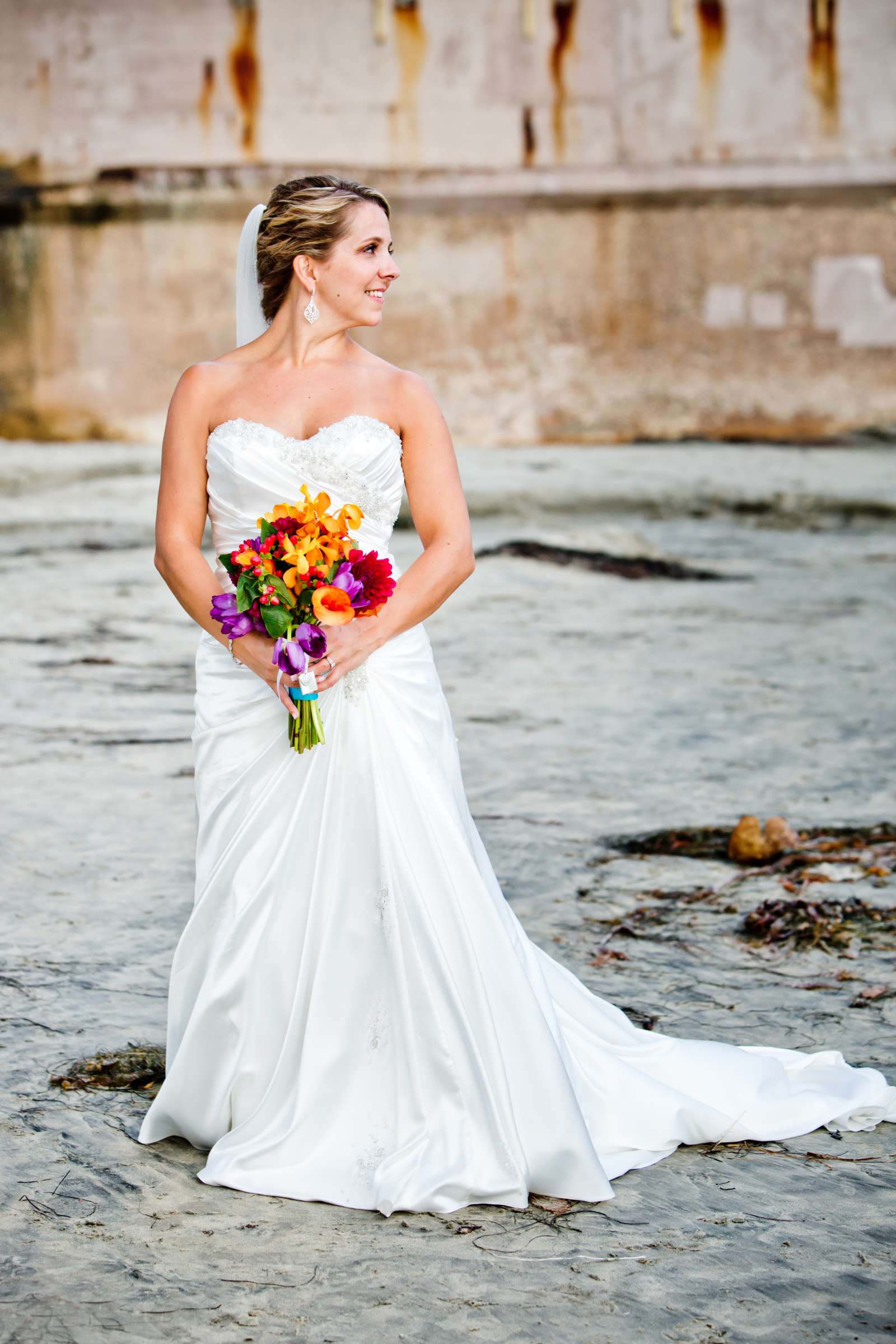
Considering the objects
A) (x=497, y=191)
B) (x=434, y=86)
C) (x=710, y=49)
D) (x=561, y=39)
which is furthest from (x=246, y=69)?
(x=710, y=49)

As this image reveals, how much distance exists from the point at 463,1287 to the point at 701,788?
348cm

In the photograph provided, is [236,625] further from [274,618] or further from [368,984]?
[368,984]

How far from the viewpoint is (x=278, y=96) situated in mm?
14141

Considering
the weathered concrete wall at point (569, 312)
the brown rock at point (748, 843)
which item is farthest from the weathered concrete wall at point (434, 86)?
the brown rock at point (748, 843)

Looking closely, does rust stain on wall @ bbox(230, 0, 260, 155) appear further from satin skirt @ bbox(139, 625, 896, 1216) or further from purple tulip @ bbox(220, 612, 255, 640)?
purple tulip @ bbox(220, 612, 255, 640)

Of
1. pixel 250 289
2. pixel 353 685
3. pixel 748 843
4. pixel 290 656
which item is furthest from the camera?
pixel 748 843

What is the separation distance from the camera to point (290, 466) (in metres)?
2.97

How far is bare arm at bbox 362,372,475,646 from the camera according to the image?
302cm

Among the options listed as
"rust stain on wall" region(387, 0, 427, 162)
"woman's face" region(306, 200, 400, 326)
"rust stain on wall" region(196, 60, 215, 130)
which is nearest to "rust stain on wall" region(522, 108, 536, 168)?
"rust stain on wall" region(387, 0, 427, 162)

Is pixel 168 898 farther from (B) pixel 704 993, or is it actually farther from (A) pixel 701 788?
(A) pixel 701 788

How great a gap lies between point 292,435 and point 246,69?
12205 mm

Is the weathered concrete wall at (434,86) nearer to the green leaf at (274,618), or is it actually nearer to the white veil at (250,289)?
the white veil at (250,289)

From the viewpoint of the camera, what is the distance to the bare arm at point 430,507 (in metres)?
3.02

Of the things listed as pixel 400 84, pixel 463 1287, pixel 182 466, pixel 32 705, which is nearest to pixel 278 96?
pixel 400 84
